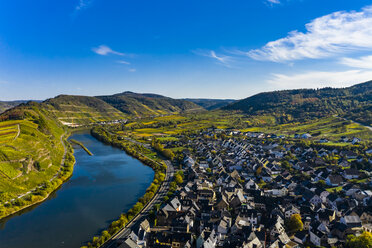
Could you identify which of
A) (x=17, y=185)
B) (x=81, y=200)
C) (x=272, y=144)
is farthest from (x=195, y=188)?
(x=272, y=144)

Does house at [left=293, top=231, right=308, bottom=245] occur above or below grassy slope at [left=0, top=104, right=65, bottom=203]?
below

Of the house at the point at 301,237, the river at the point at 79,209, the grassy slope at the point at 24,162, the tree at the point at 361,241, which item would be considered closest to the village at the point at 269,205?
the house at the point at 301,237

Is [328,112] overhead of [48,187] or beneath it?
overhead

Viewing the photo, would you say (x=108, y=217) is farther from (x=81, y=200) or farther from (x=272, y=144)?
(x=272, y=144)

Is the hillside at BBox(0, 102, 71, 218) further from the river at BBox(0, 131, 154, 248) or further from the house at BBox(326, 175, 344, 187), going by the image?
the house at BBox(326, 175, 344, 187)

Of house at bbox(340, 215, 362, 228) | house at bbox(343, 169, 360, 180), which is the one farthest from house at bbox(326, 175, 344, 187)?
house at bbox(340, 215, 362, 228)

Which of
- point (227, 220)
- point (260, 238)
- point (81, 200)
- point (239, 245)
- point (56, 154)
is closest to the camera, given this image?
point (239, 245)
